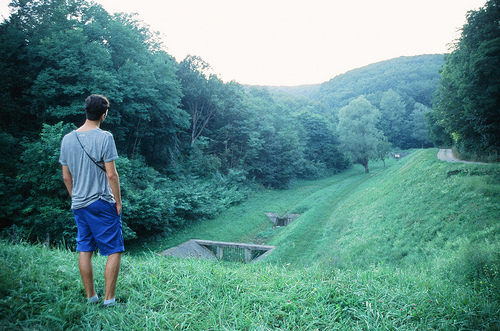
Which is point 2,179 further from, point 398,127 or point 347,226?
point 398,127

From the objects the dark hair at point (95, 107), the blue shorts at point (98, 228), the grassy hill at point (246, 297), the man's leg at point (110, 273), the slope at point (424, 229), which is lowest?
the slope at point (424, 229)

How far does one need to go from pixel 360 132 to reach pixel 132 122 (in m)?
34.9

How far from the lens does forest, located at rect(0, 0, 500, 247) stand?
11898 mm

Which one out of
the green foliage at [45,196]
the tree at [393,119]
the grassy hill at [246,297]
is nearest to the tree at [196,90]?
the green foliage at [45,196]

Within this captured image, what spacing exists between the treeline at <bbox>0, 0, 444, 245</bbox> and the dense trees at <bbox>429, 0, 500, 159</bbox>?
1701 cm

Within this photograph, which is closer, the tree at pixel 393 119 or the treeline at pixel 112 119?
the treeline at pixel 112 119

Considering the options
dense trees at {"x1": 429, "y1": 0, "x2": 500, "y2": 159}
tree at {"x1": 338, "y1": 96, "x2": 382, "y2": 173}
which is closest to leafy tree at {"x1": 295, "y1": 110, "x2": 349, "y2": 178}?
tree at {"x1": 338, "y1": 96, "x2": 382, "y2": 173}

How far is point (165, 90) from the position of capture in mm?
22359

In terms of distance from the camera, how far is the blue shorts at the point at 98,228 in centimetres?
283

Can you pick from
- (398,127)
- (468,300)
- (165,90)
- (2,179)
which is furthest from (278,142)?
(398,127)

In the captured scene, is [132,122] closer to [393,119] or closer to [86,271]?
[86,271]

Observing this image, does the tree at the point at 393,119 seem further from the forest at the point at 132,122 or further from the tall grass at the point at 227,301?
the tall grass at the point at 227,301

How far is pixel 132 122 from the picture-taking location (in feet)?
71.1

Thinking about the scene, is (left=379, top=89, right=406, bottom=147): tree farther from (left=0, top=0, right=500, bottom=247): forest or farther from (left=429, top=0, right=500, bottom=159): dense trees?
(left=429, top=0, right=500, bottom=159): dense trees
